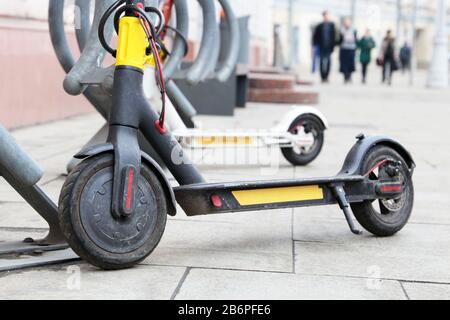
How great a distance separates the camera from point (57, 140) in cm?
926

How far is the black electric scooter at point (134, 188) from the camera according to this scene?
3898 millimetres

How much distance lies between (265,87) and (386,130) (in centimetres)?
561

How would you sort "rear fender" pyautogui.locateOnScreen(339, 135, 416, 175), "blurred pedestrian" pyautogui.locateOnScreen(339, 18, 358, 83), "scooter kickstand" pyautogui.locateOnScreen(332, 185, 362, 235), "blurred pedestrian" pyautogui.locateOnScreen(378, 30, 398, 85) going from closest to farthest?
"scooter kickstand" pyautogui.locateOnScreen(332, 185, 362, 235)
"rear fender" pyautogui.locateOnScreen(339, 135, 416, 175)
"blurred pedestrian" pyautogui.locateOnScreen(339, 18, 358, 83)
"blurred pedestrian" pyautogui.locateOnScreen(378, 30, 398, 85)

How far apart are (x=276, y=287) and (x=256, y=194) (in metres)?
0.76

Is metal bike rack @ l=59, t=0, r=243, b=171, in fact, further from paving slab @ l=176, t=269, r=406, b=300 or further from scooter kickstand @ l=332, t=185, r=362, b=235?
paving slab @ l=176, t=269, r=406, b=300

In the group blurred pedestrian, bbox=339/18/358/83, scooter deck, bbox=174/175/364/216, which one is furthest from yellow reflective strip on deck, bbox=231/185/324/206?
blurred pedestrian, bbox=339/18/358/83

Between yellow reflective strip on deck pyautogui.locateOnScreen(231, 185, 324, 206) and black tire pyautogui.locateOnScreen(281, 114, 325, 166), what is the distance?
3.02 meters

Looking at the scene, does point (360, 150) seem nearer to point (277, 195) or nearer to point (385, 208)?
point (385, 208)

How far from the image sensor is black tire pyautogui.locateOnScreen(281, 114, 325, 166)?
7.81 meters

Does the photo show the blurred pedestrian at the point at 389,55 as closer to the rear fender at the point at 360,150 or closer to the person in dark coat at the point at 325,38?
the person in dark coat at the point at 325,38

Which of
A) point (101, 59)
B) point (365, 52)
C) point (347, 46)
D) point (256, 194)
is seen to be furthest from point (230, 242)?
point (365, 52)

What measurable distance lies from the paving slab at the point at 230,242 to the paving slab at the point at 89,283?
0.81 ft

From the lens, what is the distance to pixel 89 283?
3.81 meters

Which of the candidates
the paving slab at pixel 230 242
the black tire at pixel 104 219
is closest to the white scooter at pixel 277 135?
the paving slab at pixel 230 242
